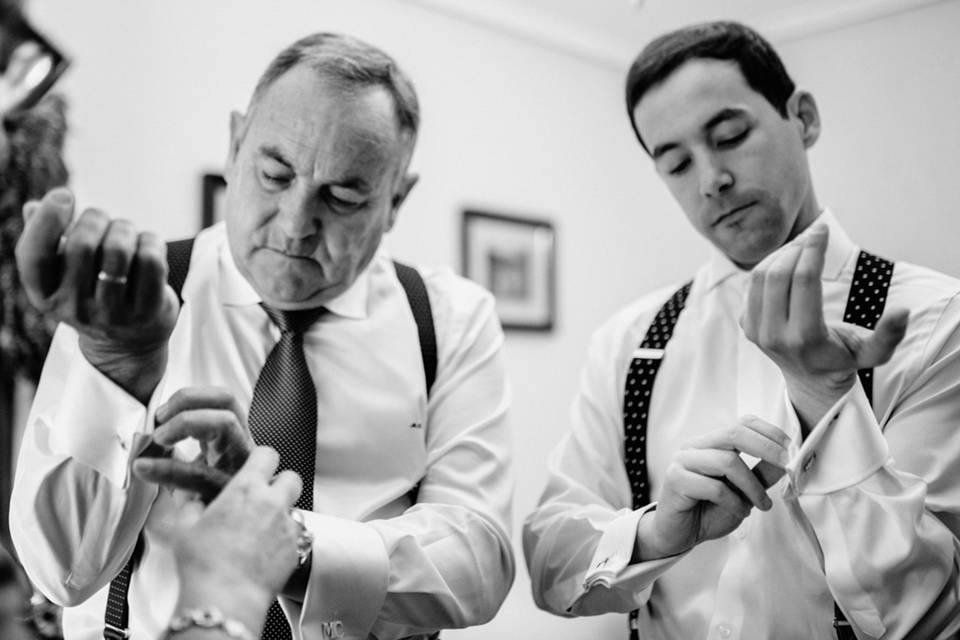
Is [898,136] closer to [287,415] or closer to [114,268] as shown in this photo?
[287,415]

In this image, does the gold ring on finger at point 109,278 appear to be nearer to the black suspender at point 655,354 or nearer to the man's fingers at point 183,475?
the man's fingers at point 183,475

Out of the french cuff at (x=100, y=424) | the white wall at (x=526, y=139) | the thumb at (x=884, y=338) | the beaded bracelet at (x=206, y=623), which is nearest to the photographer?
the beaded bracelet at (x=206, y=623)

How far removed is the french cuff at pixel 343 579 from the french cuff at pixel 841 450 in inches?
25.3

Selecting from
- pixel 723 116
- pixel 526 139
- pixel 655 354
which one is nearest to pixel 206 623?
pixel 655 354

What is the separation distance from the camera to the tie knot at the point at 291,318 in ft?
5.55

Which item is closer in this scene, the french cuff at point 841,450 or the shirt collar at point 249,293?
the french cuff at point 841,450

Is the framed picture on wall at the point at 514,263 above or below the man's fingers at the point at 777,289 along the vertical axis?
below

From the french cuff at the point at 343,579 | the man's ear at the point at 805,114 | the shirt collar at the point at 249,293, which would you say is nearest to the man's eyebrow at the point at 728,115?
the man's ear at the point at 805,114

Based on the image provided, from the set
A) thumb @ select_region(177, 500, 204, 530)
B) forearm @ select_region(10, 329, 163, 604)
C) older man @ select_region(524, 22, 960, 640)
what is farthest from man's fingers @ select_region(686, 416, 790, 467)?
forearm @ select_region(10, 329, 163, 604)

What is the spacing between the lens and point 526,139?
4.25m

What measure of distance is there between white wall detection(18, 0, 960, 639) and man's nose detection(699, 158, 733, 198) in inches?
14.7

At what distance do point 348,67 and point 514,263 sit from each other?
2.60 meters

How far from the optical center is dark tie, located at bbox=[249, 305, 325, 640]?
1546 mm

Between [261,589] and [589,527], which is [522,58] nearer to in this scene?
[589,527]
